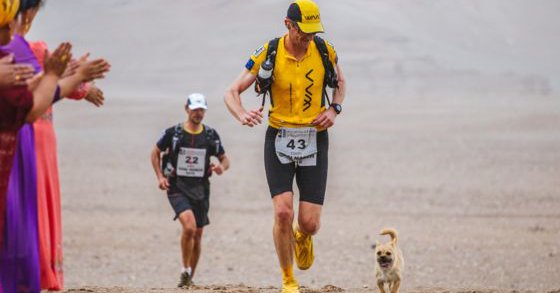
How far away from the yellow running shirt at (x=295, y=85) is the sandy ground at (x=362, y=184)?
2.02m

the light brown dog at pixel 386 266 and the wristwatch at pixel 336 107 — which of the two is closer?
the wristwatch at pixel 336 107

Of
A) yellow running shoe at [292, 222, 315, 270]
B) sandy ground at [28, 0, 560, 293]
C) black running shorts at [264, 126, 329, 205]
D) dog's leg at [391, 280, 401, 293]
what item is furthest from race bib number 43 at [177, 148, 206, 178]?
dog's leg at [391, 280, 401, 293]

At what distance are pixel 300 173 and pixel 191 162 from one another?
3.36m

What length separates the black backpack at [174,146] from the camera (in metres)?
12.6

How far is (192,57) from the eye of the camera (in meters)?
96.1

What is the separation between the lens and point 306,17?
9031mm

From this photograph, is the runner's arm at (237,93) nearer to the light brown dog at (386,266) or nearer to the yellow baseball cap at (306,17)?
the yellow baseball cap at (306,17)

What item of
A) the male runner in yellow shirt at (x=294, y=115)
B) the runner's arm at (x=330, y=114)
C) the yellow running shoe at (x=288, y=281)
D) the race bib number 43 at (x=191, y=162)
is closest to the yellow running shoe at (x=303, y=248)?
the male runner in yellow shirt at (x=294, y=115)

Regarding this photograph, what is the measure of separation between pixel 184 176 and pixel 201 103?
776 millimetres

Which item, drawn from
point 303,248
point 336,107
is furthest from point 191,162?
point 336,107

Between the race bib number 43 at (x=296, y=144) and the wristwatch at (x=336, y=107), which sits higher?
the wristwatch at (x=336, y=107)

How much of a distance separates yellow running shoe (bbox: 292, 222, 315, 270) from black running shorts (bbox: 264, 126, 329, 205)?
21.7 inches

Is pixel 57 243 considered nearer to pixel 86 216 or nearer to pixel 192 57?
pixel 86 216

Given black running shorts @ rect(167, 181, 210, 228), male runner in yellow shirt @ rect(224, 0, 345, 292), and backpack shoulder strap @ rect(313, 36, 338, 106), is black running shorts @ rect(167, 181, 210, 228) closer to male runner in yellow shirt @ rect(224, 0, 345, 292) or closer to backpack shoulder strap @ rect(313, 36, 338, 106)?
male runner in yellow shirt @ rect(224, 0, 345, 292)
